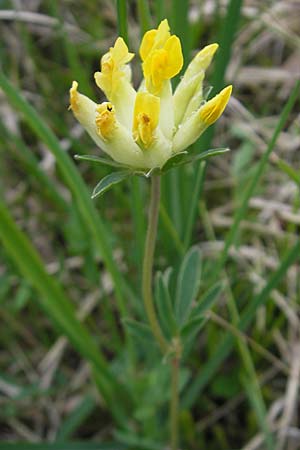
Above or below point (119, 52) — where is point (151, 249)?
below

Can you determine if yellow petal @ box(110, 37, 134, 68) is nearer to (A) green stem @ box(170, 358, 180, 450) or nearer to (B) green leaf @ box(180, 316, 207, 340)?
(B) green leaf @ box(180, 316, 207, 340)

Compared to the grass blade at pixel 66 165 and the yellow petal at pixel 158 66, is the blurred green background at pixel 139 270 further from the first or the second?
the yellow petal at pixel 158 66

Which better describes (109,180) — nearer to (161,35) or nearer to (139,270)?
(161,35)

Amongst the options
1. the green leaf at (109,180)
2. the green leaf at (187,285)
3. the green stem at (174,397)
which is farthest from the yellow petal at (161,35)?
the green stem at (174,397)

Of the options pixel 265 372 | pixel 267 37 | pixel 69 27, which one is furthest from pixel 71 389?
pixel 267 37

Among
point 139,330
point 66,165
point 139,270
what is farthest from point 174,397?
point 66,165

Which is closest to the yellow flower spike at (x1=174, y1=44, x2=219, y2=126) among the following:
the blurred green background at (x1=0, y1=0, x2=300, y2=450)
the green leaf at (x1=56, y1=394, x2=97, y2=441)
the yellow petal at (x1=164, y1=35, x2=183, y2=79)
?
the yellow petal at (x1=164, y1=35, x2=183, y2=79)
